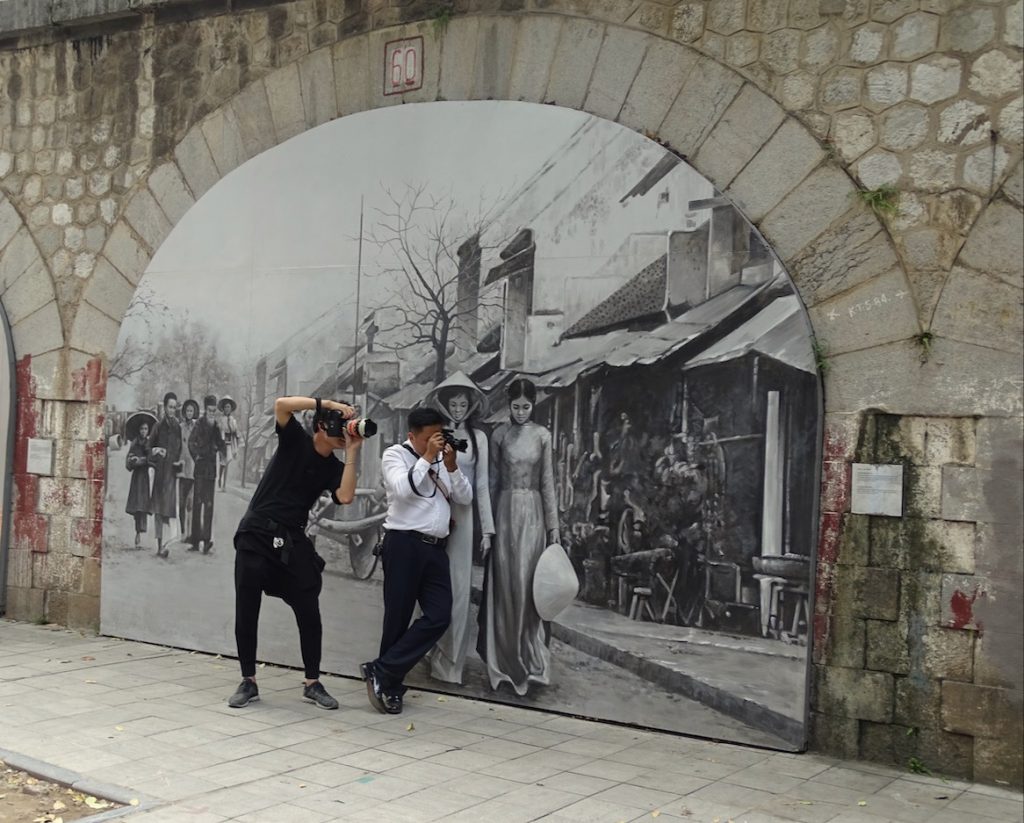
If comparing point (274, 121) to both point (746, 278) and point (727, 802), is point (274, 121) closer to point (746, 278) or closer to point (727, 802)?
point (746, 278)

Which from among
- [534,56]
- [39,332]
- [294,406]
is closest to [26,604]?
[39,332]

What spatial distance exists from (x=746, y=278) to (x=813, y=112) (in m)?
0.87

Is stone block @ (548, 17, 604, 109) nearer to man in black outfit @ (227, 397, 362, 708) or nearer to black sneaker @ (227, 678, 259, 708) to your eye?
man in black outfit @ (227, 397, 362, 708)

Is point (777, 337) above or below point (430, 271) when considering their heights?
below

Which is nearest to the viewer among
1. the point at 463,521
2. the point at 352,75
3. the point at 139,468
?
the point at 463,521

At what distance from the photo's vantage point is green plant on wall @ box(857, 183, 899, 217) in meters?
5.64

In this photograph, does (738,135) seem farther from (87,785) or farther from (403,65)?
(87,785)

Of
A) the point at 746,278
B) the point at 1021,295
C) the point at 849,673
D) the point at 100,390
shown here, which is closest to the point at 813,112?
the point at 746,278

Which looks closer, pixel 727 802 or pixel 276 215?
pixel 727 802

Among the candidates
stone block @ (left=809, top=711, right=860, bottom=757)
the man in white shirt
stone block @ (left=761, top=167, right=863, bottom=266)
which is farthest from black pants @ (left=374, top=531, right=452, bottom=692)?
stone block @ (left=761, top=167, right=863, bottom=266)

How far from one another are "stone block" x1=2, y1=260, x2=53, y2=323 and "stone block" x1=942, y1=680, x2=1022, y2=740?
6788mm

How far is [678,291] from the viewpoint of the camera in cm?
613

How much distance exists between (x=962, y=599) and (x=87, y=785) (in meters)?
3.90

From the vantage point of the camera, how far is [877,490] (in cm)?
562
